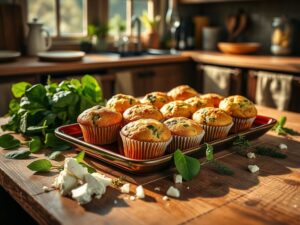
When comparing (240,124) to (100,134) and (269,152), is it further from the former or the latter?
(100,134)

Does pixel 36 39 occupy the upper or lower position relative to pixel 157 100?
upper

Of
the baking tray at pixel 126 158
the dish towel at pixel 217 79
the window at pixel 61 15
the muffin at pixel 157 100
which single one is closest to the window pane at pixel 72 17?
the window at pixel 61 15

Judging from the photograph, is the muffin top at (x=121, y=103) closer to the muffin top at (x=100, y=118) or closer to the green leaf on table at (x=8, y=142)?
the muffin top at (x=100, y=118)

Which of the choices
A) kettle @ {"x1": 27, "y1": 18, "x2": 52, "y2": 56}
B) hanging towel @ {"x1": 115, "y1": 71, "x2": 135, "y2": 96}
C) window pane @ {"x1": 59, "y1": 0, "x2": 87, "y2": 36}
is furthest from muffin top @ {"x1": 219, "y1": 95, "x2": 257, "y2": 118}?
window pane @ {"x1": 59, "y1": 0, "x2": 87, "y2": 36}

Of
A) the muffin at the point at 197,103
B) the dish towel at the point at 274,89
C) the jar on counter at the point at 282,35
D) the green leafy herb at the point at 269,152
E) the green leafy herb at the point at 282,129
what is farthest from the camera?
the jar on counter at the point at 282,35

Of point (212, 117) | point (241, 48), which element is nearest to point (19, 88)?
point (212, 117)

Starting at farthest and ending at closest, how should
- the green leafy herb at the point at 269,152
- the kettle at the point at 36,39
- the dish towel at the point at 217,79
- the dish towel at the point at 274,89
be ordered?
the dish towel at the point at 217,79
the kettle at the point at 36,39
the dish towel at the point at 274,89
the green leafy herb at the point at 269,152

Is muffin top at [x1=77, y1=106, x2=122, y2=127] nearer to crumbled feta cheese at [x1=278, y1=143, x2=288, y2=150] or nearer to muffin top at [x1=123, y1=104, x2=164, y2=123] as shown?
muffin top at [x1=123, y1=104, x2=164, y2=123]
